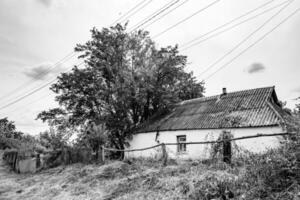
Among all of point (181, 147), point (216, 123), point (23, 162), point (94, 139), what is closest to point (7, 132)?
point (23, 162)

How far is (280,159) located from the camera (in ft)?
13.2

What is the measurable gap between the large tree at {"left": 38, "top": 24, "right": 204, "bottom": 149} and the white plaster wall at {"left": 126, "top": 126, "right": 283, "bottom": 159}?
2298mm

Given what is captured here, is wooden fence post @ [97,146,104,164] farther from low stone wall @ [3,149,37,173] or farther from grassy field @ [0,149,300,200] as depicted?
low stone wall @ [3,149,37,173]

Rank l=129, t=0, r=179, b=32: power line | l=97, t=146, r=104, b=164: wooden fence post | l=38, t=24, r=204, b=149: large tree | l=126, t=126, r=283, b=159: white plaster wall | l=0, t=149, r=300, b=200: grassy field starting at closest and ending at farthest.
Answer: l=0, t=149, r=300, b=200: grassy field → l=129, t=0, r=179, b=32: power line → l=97, t=146, r=104, b=164: wooden fence post → l=126, t=126, r=283, b=159: white plaster wall → l=38, t=24, r=204, b=149: large tree

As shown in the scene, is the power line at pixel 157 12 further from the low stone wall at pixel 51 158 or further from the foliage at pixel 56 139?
the foliage at pixel 56 139

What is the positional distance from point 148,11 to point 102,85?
1220 centimetres

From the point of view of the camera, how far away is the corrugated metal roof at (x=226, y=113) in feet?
41.5

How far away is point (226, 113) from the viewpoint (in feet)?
47.9

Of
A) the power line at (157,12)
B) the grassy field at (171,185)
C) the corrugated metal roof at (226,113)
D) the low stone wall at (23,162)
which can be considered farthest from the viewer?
the low stone wall at (23,162)

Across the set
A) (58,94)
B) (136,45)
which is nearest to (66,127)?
(58,94)

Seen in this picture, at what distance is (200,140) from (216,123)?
1.62 meters

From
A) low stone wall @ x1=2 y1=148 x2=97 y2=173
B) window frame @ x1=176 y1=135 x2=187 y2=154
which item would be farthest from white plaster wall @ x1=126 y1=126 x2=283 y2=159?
low stone wall @ x1=2 y1=148 x2=97 y2=173

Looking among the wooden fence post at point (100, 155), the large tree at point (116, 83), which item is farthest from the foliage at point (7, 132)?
the wooden fence post at point (100, 155)

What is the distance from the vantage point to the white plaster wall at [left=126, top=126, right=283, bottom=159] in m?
11.4
